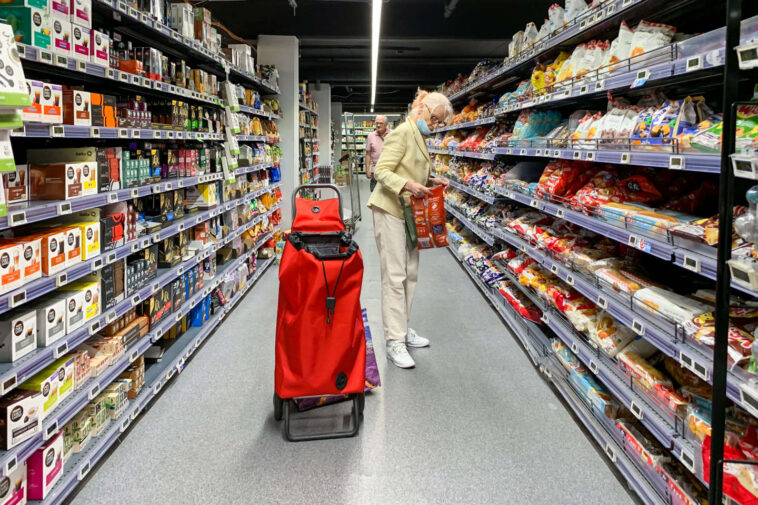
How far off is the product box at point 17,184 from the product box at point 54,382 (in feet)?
2.26

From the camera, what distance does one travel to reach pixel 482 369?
360 centimetres

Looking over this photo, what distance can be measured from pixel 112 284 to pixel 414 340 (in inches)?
84.0

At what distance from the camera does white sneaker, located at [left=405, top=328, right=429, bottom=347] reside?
3980 mm

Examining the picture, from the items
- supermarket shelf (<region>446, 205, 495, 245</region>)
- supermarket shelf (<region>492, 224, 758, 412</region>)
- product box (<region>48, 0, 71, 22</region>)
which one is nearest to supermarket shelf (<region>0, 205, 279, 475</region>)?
product box (<region>48, 0, 71, 22</region>)

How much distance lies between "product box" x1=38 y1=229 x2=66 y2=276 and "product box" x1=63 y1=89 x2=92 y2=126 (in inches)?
19.0

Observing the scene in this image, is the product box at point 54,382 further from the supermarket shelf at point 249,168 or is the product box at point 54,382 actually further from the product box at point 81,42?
the supermarket shelf at point 249,168

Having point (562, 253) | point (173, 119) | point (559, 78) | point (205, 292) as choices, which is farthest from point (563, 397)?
point (173, 119)

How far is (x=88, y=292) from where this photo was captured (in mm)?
2443

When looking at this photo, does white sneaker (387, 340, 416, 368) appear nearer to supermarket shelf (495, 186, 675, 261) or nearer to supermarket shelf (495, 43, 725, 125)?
supermarket shelf (495, 186, 675, 261)

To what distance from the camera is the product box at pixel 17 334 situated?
1944 mm

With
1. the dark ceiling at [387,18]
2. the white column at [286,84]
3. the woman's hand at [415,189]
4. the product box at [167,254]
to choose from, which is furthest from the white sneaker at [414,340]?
the dark ceiling at [387,18]

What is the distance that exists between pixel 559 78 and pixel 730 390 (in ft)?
8.21

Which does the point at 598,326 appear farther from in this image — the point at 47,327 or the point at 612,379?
the point at 47,327

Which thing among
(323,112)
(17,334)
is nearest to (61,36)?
(17,334)
